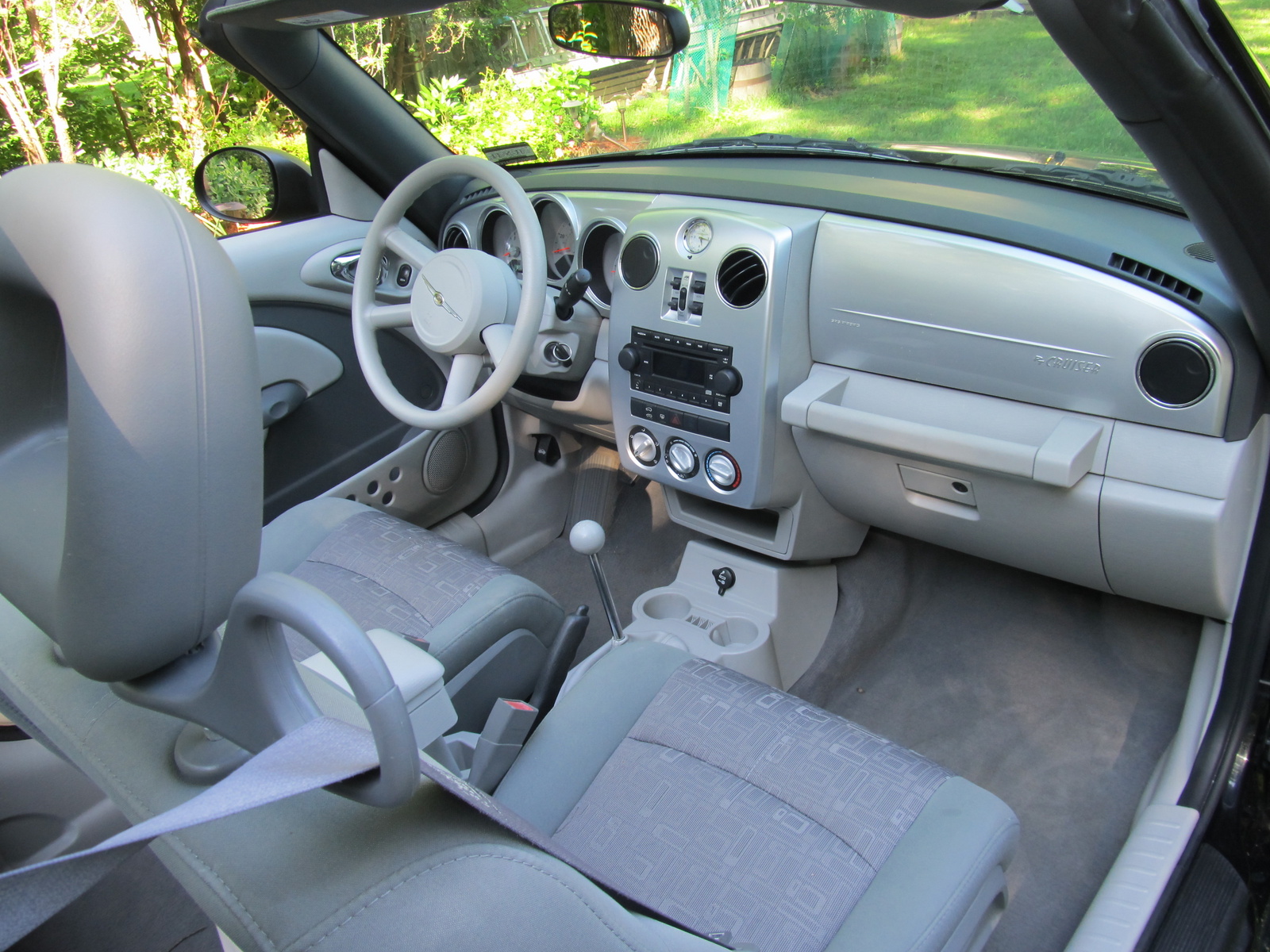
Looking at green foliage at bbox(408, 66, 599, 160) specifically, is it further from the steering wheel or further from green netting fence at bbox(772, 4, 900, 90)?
green netting fence at bbox(772, 4, 900, 90)

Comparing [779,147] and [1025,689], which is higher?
[779,147]

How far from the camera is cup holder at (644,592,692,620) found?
2.22 metres

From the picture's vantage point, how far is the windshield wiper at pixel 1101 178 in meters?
1.44

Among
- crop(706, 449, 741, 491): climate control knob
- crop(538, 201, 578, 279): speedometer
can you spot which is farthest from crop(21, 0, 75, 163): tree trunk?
crop(706, 449, 741, 491): climate control knob

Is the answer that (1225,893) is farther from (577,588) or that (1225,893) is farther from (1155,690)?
(577,588)

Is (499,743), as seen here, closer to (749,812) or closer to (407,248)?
(749,812)

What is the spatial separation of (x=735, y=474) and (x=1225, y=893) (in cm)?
108

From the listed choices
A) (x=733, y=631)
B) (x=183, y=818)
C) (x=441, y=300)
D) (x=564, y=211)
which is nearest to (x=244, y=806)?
(x=183, y=818)

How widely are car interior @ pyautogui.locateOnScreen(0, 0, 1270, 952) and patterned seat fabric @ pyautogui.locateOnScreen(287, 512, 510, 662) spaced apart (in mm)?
10

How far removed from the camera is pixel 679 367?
189 centimetres

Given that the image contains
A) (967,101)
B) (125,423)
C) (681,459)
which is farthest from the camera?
(681,459)

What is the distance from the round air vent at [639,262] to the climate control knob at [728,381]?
26 centimetres

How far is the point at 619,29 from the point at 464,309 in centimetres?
62

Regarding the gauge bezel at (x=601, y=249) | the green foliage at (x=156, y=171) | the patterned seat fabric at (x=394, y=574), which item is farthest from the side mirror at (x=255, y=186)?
the green foliage at (x=156, y=171)
